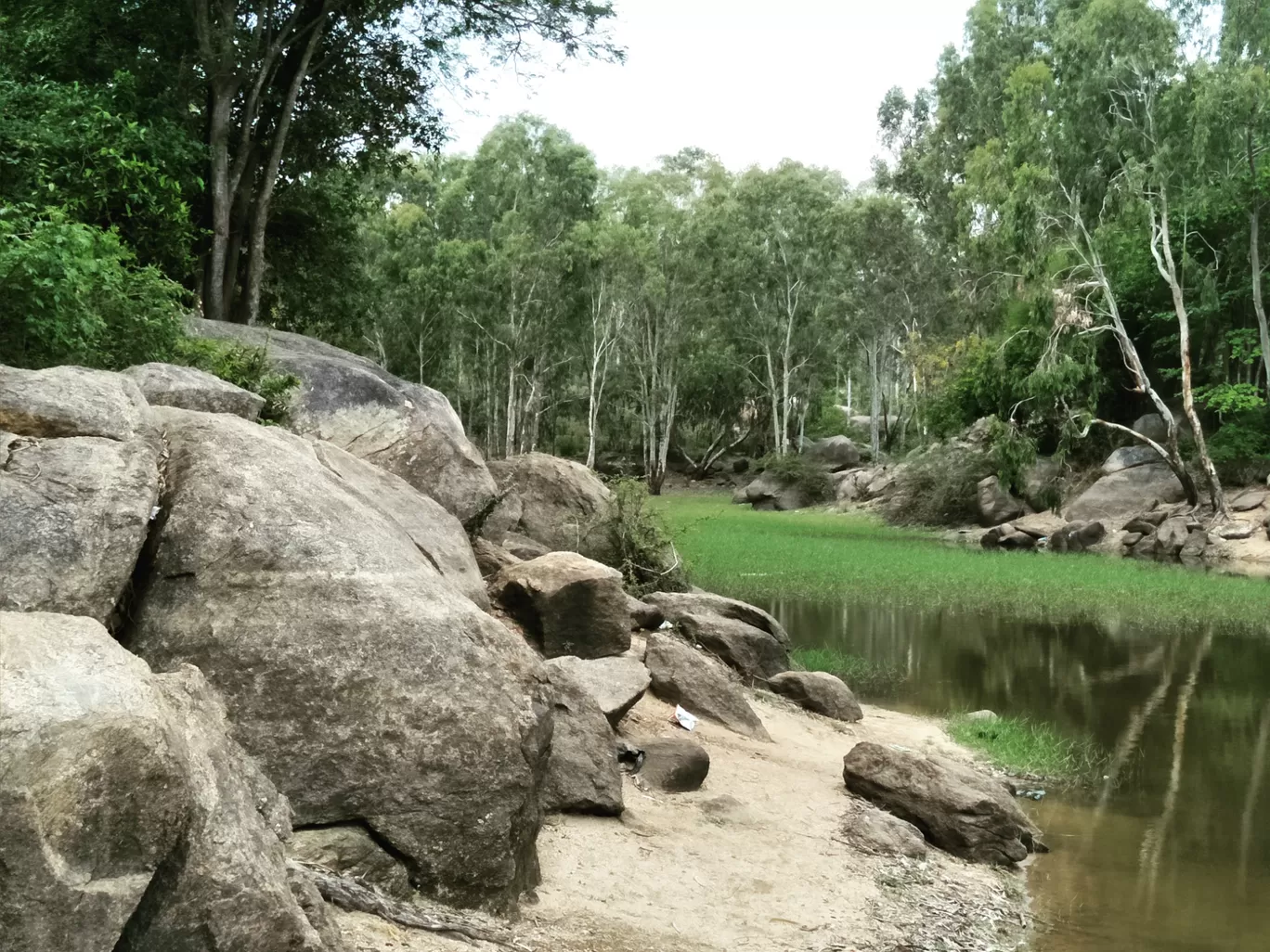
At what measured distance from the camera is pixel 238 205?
1581 centimetres

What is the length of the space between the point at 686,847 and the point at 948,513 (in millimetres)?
29521

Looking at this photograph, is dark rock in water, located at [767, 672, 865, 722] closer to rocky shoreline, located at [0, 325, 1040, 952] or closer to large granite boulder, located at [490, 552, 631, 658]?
rocky shoreline, located at [0, 325, 1040, 952]

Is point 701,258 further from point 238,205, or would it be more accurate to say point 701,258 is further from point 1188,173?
point 238,205

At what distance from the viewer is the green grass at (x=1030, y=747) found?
974cm

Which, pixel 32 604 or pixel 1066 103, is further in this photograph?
pixel 1066 103

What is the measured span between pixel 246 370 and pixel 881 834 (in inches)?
242

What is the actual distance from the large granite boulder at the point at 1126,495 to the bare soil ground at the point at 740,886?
26069 millimetres

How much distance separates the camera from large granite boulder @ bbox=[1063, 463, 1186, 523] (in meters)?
31.4

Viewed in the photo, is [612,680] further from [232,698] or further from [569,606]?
[232,698]

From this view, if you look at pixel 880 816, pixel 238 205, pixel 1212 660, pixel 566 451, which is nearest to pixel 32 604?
pixel 880 816

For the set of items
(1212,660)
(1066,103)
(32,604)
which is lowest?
(1212,660)

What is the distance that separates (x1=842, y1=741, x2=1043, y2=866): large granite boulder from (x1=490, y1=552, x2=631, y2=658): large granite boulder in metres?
2.23

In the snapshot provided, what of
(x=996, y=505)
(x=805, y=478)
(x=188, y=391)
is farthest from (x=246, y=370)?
(x=805, y=478)

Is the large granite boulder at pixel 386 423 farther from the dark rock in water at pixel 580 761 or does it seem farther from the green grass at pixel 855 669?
the green grass at pixel 855 669
